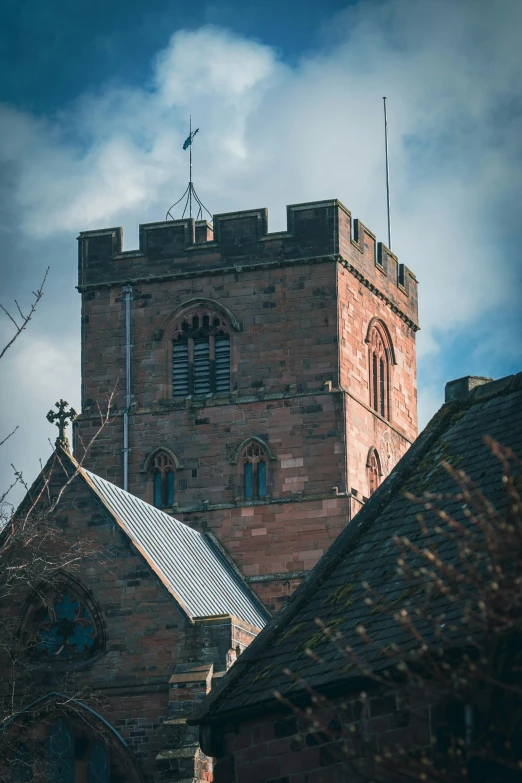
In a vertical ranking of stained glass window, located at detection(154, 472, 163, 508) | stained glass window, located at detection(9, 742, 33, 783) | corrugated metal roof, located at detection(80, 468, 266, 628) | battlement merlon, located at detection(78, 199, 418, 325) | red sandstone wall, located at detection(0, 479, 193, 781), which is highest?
battlement merlon, located at detection(78, 199, 418, 325)

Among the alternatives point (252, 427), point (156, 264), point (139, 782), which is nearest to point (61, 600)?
point (139, 782)

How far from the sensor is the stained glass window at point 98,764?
3534 cm

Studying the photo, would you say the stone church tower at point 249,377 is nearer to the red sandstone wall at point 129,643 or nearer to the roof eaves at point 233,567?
the roof eaves at point 233,567

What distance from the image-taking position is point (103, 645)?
36.3m

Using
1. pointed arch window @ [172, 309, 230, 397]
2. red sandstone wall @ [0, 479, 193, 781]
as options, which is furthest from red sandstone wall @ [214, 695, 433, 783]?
pointed arch window @ [172, 309, 230, 397]

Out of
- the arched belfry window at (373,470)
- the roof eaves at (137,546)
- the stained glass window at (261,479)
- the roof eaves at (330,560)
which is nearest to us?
the roof eaves at (330,560)

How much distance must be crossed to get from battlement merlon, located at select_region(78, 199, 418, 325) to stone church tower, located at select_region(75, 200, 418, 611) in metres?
0.04

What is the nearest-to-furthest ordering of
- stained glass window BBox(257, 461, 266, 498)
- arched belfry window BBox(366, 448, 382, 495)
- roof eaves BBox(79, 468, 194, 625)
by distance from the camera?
roof eaves BBox(79, 468, 194, 625)
stained glass window BBox(257, 461, 266, 498)
arched belfry window BBox(366, 448, 382, 495)

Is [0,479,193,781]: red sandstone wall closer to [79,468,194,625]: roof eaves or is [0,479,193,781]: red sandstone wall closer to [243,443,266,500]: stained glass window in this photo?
[79,468,194,625]: roof eaves

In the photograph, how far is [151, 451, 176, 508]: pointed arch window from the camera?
4703 cm

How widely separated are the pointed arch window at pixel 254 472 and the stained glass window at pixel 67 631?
33.7 feet

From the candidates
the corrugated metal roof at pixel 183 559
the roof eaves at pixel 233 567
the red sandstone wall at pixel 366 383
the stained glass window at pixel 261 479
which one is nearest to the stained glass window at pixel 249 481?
the stained glass window at pixel 261 479

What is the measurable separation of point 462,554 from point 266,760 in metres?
7.58

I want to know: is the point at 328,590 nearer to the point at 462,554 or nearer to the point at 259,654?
the point at 259,654
